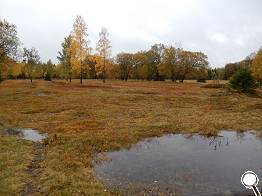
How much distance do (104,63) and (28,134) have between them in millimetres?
58207

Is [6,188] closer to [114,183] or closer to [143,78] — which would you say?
[114,183]

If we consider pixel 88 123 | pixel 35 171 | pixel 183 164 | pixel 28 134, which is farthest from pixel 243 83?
pixel 35 171

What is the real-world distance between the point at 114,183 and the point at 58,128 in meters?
14.8

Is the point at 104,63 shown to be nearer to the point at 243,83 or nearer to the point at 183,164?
the point at 243,83

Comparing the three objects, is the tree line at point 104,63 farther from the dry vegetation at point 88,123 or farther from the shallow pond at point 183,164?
the shallow pond at point 183,164

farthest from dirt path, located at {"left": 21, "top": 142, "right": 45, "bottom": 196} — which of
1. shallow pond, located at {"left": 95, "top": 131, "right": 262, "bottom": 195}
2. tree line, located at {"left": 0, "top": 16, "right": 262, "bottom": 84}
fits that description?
tree line, located at {"left": 0, "top": 16, "right": 262, "bottom": 84}

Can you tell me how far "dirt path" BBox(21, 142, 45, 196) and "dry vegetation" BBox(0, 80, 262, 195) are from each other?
236 millimetres

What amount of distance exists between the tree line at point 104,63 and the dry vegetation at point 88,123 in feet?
35.3

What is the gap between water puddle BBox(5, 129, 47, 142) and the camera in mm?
27906

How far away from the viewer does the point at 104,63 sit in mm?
86688

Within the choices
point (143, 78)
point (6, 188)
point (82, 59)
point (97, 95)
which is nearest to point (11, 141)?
point (6, 188)

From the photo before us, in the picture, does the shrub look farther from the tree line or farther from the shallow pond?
the shallow pond

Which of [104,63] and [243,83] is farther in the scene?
[104,63]

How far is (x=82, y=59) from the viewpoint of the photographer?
78.5m
